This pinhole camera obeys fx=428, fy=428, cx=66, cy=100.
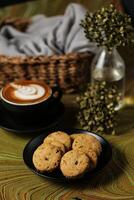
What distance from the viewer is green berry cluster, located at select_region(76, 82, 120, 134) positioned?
3.31 feet

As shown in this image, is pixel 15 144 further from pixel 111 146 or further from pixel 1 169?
pixel 111 146

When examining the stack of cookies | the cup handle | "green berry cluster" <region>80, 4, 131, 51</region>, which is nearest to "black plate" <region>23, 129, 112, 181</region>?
the stack of cookies

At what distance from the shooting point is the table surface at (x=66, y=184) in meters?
0.84

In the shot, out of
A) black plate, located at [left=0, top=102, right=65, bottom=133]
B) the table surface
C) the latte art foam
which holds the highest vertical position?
the latte art foam

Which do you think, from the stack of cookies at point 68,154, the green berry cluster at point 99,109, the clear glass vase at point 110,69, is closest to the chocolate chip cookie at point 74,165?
the stack of cookies at point 68,154

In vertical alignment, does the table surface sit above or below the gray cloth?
below

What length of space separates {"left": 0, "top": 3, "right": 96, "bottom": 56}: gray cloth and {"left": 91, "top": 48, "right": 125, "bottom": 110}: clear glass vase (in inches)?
2.8

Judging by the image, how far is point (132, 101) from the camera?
45.3 inches

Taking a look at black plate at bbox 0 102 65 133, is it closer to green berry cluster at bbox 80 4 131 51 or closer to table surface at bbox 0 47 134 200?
table surface at bbox 0 47 134 200

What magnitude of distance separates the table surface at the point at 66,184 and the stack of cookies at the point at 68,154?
0.13ft

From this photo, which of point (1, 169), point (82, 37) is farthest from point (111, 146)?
point (82, 37)

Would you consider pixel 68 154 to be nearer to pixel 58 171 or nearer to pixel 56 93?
A: pixel 58 171

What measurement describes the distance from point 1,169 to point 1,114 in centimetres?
19

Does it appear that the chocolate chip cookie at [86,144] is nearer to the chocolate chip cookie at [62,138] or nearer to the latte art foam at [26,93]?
the chocolate chip cookie at [62,138]
